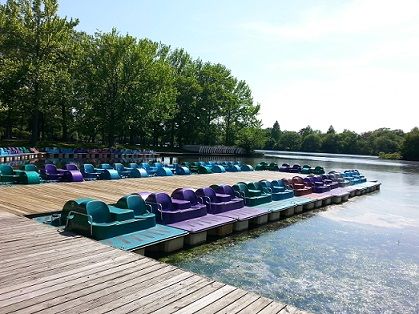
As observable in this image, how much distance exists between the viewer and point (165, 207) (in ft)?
38.9

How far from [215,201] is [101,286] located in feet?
27.4

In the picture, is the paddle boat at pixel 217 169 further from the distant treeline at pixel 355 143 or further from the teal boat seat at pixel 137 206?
the distant treeline at pixel 355 143

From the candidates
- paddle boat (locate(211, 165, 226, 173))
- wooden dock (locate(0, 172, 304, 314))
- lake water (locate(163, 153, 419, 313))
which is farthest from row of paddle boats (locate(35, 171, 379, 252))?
paddle boat (locate(211, 165, 226, 173))

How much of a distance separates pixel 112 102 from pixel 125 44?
7051 millimetres

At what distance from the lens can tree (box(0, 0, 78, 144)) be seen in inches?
1535

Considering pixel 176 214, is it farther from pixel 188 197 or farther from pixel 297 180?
pixel 297 180

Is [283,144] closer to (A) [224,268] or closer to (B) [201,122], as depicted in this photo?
(B) [201,122]

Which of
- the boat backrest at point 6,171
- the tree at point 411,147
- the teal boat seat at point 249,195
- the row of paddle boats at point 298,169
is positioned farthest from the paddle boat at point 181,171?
the tree at point 411,147

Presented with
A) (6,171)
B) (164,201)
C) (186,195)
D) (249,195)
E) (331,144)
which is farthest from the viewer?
(331,144)

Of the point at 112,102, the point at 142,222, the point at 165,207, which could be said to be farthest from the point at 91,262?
the point at 112,102

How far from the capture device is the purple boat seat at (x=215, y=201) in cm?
1362

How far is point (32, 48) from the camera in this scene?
40781 mm

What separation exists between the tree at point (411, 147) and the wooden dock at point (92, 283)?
4177 inches

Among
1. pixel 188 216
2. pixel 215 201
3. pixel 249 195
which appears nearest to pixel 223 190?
pixel 215 201
